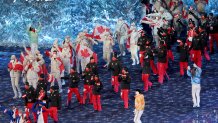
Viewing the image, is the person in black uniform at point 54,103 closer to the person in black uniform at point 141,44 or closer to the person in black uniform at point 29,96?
the person in black uniform at point 29,96

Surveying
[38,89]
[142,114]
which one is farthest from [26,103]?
[142,114]

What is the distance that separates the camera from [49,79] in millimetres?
44281

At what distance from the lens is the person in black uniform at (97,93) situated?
42.2 meters

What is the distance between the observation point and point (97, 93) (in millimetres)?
42406

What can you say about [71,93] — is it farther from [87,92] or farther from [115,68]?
[115,68]

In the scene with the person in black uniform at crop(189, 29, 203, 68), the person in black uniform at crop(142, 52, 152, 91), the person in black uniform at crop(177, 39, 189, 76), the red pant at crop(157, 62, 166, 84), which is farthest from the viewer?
the person in black uniform at crop(189, 29, 203, 68)

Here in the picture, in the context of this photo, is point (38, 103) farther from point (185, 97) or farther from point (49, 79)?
point (185, 97)

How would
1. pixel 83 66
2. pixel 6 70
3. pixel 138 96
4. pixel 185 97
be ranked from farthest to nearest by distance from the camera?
pixel 6 70
pixel 83 66
pixel 185 97
pixel 138 96

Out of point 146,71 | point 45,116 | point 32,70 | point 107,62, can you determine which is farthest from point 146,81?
point 45,116

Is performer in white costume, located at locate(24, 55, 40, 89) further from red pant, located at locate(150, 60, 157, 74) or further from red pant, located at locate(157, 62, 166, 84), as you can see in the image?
red pant, located at locate(157, 62, 166, 84)

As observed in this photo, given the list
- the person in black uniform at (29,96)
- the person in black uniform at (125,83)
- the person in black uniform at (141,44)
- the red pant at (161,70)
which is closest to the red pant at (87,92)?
the person in black uniform at (125,83)

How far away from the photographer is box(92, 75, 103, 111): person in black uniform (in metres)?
42.2

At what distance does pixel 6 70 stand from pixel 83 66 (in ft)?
14.9

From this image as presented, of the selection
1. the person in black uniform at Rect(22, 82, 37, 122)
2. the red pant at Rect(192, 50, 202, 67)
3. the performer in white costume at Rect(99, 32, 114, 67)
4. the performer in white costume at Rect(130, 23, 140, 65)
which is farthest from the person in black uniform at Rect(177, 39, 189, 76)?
the person in black uniform at Rect(22, 82, 37, 122)
